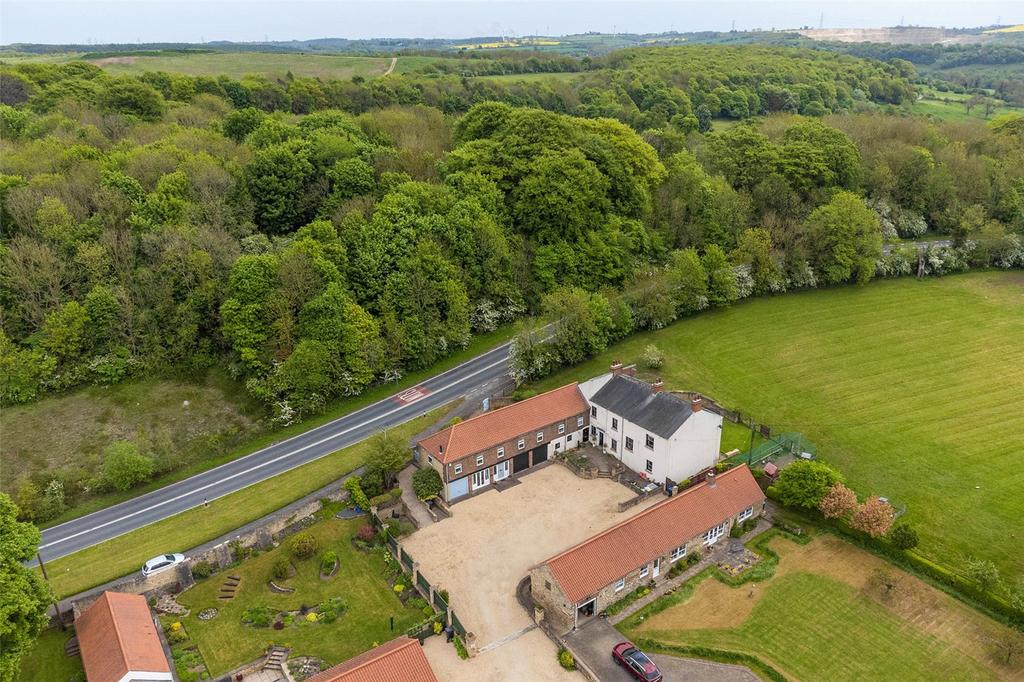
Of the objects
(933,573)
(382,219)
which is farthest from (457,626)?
(382,219)

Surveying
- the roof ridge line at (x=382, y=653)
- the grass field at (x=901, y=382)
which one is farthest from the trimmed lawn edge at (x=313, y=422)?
the roof ridge line at (x=382, y=653)

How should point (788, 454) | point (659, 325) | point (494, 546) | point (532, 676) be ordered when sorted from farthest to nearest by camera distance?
point (659, 325) < point (788, 454) < point (494, 546) < point (532, 676)

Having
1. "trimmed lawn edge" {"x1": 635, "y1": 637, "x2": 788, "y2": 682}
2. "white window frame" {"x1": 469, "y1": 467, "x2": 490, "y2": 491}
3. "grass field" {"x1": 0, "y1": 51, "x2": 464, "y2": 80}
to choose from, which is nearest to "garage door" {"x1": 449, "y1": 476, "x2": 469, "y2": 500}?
"white window frame" {"x1": 469, "y1": 467, "x2": 490, "y2": 491}

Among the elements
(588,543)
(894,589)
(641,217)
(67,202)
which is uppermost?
(67,202)

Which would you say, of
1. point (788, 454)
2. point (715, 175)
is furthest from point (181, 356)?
point (715, 175)

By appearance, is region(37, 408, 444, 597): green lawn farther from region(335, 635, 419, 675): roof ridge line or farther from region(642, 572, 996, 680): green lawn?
region(642, 572, 996, 680): green lawn

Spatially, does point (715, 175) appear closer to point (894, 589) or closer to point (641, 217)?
point (641, 217)

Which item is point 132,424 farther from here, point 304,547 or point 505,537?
point 505,537
